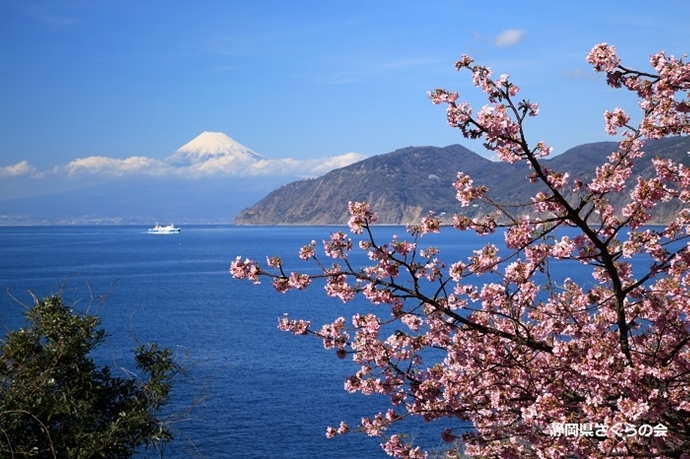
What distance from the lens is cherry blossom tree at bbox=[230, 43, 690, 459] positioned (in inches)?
170

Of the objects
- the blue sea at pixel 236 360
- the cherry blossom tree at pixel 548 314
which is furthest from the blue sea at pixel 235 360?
the cherry blossom tree at pixel 548 314

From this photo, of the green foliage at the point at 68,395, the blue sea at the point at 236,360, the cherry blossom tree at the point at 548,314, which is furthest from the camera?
the blue sea at the point at 236,360

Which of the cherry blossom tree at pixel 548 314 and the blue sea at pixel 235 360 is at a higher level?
the cherry blossom tree at pixel 548 314

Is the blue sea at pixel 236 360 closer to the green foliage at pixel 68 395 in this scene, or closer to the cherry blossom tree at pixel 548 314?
the green foliage at pixel 68 395

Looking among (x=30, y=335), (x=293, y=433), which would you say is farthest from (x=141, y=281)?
(x=30, y=335)

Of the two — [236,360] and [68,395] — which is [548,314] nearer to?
[68,395]

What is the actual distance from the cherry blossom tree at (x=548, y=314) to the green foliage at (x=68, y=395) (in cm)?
208

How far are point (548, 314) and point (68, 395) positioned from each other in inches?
166

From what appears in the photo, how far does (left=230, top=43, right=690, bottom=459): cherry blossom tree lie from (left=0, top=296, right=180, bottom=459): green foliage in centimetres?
208

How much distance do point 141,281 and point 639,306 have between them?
6921cm

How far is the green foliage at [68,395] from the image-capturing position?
6.59 metres

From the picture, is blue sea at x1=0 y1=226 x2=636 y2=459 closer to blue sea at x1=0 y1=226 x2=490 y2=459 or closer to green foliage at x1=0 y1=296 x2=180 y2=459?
blue sea at x1=0 y1=226 x2=490 y2=459

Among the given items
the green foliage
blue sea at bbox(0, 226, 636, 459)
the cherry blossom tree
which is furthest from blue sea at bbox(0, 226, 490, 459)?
the cherry blossom tree

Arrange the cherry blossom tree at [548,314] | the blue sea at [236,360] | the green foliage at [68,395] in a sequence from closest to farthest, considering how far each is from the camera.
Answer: the cherry blossom tree at [548,314] < the green foliage at [68,395] < the blue sea at [236,360]
